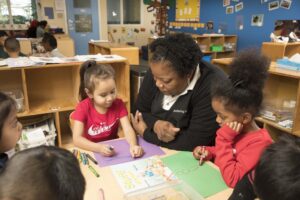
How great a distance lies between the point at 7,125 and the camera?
1.03 metres

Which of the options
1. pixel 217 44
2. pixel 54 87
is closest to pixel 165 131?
pixel 54 87

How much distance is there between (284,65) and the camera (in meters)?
2.38

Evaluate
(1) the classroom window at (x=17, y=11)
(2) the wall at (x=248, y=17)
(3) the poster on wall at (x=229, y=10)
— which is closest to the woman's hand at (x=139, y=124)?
(2) the wall at (x=248, y=17)

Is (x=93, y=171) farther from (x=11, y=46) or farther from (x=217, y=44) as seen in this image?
(x=217, y=44)

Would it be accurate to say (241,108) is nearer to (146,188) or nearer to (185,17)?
(146,188)

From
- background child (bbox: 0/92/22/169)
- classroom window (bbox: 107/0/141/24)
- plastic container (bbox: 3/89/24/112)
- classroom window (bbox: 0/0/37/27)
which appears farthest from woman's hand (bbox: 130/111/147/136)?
classroom window (bbox: 107/0/141/24)

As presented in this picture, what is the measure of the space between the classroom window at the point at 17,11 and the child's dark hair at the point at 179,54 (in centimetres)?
668

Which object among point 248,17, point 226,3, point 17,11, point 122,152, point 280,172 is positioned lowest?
point 122,152

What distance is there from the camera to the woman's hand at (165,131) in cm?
142

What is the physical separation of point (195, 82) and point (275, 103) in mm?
1549

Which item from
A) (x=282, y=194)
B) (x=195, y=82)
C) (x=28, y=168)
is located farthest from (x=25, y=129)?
(x=282, y=194)

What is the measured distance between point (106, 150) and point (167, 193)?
0.42m

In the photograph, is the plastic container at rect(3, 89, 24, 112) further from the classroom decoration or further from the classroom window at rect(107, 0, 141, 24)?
the classroom window at rect(107, 0, 141, 24)

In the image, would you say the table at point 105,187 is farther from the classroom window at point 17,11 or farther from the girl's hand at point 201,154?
the classroom window at point 17,11
